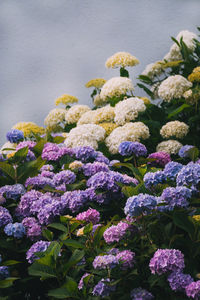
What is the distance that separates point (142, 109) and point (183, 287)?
2.19 meters

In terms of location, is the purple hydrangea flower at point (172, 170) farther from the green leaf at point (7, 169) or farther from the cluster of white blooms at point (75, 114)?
the cluster of white blooms at point (75, 114)

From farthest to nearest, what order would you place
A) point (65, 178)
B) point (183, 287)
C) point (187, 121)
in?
point (187, 121)
point (65, 178)
point (183, 287)

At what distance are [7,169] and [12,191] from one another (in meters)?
0.18

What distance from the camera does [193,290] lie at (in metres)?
1.34

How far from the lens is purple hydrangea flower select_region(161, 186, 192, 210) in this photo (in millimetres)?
1566

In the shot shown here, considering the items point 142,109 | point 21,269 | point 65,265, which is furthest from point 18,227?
point 142,109

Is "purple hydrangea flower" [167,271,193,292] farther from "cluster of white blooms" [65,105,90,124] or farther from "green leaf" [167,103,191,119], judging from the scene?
"cluster of white blooms" [65,105,90,124]

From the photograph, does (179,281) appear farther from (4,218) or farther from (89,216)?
(4,218)

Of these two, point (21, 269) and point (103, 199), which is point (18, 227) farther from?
point (103, 199)

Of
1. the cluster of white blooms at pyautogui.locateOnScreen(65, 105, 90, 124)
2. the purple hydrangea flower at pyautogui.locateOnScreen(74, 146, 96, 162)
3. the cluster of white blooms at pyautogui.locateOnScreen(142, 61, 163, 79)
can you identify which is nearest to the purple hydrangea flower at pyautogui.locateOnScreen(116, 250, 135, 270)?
the purple hydrangea flower at pyautogui.locateOnScreen(74, 146, 96, 162)

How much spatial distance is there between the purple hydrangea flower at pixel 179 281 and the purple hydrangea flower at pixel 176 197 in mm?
263

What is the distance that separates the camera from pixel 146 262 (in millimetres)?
1590

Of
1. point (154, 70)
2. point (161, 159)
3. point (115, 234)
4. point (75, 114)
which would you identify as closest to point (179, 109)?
point (161, 159)

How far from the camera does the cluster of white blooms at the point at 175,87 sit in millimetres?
3627
